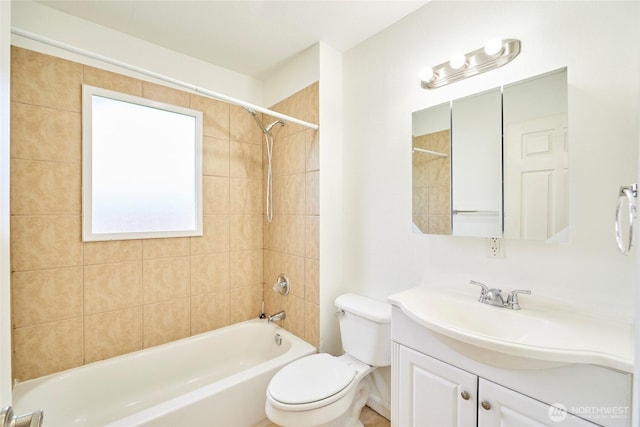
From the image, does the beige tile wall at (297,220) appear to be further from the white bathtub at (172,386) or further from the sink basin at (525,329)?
the sink basin at (525,329)

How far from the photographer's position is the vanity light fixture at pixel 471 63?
129 centimetres

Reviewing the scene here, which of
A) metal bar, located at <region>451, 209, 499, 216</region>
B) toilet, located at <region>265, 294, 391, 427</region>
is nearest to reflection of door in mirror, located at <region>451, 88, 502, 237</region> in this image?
metal bar, located at <region>451, 209, 499, 216</region>

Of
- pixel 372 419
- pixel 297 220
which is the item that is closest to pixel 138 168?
pixel 297 220

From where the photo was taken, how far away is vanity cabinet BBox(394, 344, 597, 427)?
925 millimetres

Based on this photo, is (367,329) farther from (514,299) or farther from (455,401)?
(514,299)

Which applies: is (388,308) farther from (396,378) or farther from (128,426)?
(128,426)

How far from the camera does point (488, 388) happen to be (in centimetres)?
102

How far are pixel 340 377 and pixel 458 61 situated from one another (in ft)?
5.83

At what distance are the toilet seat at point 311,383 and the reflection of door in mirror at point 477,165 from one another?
3.30ft

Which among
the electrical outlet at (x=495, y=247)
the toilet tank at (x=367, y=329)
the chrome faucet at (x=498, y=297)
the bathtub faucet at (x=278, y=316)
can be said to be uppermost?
the electrical outlet at (x=495, y=247)

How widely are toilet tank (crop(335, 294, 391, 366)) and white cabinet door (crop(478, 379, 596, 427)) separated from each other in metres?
0.62

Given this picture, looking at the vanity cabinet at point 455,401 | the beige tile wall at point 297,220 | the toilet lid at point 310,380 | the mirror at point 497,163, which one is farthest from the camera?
the beige tile wall at point 297,220

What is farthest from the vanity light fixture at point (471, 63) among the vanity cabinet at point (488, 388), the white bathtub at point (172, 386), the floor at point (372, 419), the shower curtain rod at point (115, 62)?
the floor at point (372, 419)
